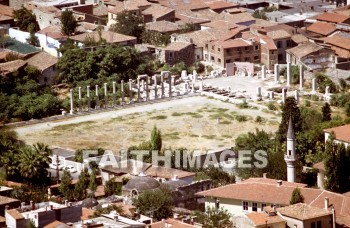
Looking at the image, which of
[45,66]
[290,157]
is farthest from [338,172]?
[45,66]

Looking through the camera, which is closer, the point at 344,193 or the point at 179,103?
the point at 344,193

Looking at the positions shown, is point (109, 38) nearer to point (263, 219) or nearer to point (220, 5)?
point (220, 5)

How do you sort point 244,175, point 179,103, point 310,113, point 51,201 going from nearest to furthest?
point 51,201 → point 244,175 → point 310,113 → point 179,103

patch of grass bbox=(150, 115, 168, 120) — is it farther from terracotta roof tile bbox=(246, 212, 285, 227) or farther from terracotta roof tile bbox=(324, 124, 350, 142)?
terracotta roof tile bbox=(246, 212, 285, 227)

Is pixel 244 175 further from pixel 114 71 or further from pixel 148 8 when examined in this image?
pixel 148 8

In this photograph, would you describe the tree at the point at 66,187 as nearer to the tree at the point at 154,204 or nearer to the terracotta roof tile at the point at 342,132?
the tree at the point at 154,204

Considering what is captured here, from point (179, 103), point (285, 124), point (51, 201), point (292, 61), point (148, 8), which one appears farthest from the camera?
point (148, 8)

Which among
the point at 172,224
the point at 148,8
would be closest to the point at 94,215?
the point at 172,224
